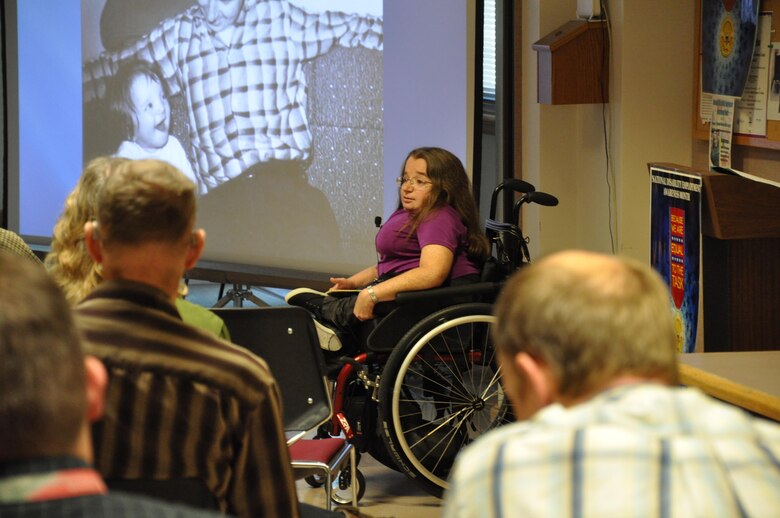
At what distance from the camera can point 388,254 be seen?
383 cm

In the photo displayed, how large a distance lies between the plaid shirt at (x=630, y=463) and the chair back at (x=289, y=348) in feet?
5.76

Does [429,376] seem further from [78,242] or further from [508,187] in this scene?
[78,242]

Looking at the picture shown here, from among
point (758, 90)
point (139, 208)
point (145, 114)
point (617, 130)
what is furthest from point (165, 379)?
point (145, 114)

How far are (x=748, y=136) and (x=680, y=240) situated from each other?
583mm

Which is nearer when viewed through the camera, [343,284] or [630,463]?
[630,463]

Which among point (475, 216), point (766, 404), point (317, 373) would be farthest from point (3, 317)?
point (475, 216)

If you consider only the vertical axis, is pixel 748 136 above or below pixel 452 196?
above

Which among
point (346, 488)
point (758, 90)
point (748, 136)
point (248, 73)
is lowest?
point (346, 488)

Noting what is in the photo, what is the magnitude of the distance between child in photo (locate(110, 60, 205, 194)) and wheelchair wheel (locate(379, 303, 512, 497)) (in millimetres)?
2747

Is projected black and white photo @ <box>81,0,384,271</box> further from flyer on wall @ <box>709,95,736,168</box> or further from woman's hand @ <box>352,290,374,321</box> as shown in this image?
woman's hand @ <box>352,290,374,321</box>

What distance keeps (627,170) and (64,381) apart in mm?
3960

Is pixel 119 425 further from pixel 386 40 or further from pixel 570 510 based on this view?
pixel 386 40

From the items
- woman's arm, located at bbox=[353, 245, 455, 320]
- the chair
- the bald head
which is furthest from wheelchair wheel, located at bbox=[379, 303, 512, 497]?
the bald head

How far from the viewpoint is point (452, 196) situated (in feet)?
12.3
